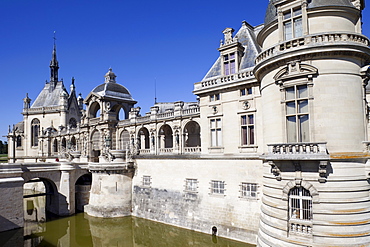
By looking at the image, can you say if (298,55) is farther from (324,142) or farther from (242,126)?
(242,126)

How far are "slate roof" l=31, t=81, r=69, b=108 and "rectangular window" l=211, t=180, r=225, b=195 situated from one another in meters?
45.5

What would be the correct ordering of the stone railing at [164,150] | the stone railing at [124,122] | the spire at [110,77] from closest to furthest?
the stone railing at [164,150] → the stone railing at [124,122] → the spire at [110,77]

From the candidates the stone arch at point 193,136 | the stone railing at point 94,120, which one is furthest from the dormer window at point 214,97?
the stone railing at point 94,120

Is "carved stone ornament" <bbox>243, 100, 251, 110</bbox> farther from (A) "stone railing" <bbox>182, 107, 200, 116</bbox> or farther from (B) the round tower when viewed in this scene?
(A) "stone railing" <bbox>182, 107, 200, 116</bbox>

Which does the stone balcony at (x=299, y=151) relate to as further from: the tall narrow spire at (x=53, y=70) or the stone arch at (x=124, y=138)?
the tall narrow spire at (x=53, y=70)

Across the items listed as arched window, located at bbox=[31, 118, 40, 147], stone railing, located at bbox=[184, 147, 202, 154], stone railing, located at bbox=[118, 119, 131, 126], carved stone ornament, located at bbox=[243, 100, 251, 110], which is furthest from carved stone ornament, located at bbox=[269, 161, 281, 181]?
arched window, located at bbox=[31, 118, 40, 147]

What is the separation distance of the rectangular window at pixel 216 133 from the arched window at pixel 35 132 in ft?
157

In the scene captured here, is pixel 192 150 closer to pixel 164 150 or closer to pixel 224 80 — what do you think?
pixel 164 150

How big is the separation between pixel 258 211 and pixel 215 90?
896 centimetres

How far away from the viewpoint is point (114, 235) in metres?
21.6

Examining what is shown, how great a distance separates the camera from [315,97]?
12.0 m

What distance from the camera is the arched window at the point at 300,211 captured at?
12172 mm

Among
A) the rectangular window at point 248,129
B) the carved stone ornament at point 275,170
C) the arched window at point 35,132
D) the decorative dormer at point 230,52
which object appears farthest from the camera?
the arched window at point 35,132

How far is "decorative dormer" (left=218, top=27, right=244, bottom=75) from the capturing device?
19.0 m
